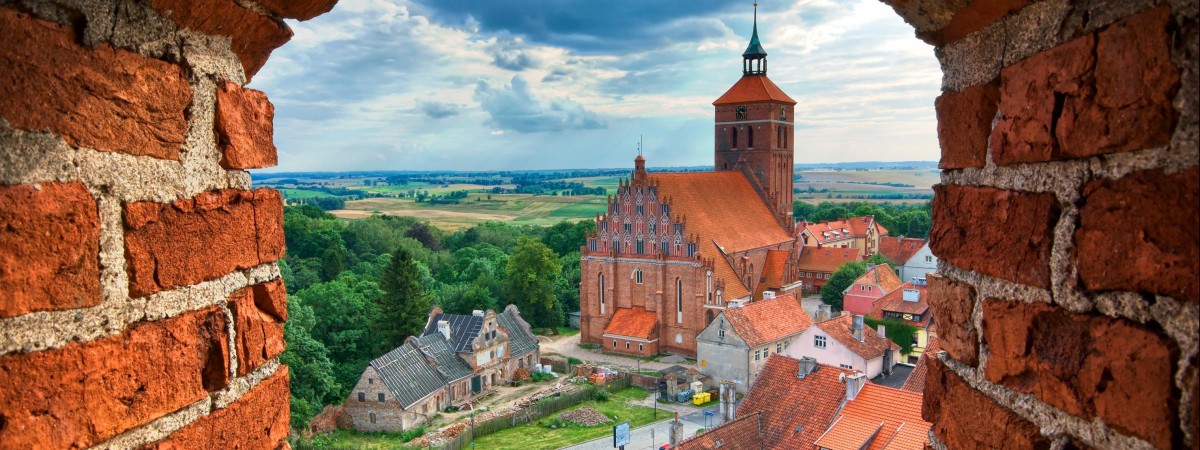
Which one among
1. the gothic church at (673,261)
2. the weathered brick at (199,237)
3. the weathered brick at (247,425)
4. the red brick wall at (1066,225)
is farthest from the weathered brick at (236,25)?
Result: the gothic church at (673,261)

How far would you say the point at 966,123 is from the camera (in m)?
2.49

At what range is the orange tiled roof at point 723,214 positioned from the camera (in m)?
37.0

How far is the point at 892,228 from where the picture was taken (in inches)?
3142

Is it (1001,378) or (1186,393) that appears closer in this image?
(1186,393)

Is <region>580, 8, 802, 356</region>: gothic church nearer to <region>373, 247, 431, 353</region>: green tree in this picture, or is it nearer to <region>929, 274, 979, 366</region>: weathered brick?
<region>373, 247, 431, 353</region>: green tree

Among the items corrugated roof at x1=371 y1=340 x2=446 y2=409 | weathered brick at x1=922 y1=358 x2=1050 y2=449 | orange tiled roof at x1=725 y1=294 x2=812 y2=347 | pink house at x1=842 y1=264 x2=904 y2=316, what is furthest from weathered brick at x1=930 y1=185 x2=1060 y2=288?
pink house at x1=842 y1=264 x2=904 y2=316

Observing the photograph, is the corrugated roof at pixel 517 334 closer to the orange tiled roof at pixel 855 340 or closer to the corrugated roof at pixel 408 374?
the corrugated roof at pixel 408 374

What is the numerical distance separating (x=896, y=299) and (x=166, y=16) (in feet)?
125

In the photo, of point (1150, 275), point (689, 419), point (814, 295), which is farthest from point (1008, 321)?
point (814, 295)

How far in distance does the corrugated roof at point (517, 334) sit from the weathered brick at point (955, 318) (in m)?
32.3

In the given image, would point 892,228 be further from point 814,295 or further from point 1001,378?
point 1001,378

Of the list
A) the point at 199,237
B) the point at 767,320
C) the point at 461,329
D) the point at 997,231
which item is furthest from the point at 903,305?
the point at 199,237

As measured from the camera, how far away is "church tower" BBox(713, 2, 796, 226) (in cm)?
4475

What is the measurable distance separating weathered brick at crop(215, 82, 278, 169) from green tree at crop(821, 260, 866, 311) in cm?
4396
